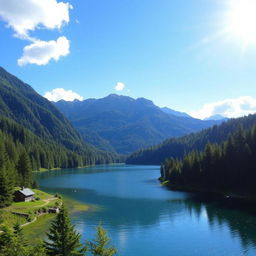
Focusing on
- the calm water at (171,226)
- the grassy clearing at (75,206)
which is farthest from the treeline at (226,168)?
the grassy clearing at (75,206)

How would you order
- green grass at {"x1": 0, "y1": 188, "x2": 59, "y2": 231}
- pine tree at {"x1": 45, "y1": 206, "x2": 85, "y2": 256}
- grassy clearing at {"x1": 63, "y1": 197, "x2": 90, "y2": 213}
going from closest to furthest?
1. pine tree at {"x1": 45, "y1": 206, "x2": 85, "y2": 256}
2. green grass at {"x1": 0, "y1": 188, "x2": 59, "y2": 231}
3. grassy clearing at {"x1": 63, "y1": 197, "x2": 90, "y2": 213}

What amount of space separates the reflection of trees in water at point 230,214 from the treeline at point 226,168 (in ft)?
39.4

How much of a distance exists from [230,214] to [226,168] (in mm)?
38512

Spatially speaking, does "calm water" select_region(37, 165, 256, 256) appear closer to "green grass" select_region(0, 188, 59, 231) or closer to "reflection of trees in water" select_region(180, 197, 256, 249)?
"reflection of trees in water" select_region(180, 197, 256, 249)

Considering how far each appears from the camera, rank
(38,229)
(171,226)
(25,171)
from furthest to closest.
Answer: (25,171), (171,226), (38,229)

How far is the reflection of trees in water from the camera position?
6489 centimetres

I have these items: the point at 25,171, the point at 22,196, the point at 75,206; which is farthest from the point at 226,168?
the point at 25,171

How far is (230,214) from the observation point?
83.1 m

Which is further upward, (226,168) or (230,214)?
(226,168)

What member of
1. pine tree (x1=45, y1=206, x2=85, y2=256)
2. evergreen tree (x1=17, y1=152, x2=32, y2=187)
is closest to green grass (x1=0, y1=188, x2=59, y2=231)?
evergreen tree (x1=17, y1=152, x2=32, y2=187)

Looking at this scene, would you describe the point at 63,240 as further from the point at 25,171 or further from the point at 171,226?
the point at 25,171

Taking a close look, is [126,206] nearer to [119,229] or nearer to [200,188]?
[119,229]

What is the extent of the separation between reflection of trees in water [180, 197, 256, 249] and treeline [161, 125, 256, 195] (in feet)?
39.4

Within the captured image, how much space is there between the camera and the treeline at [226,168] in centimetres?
10950
